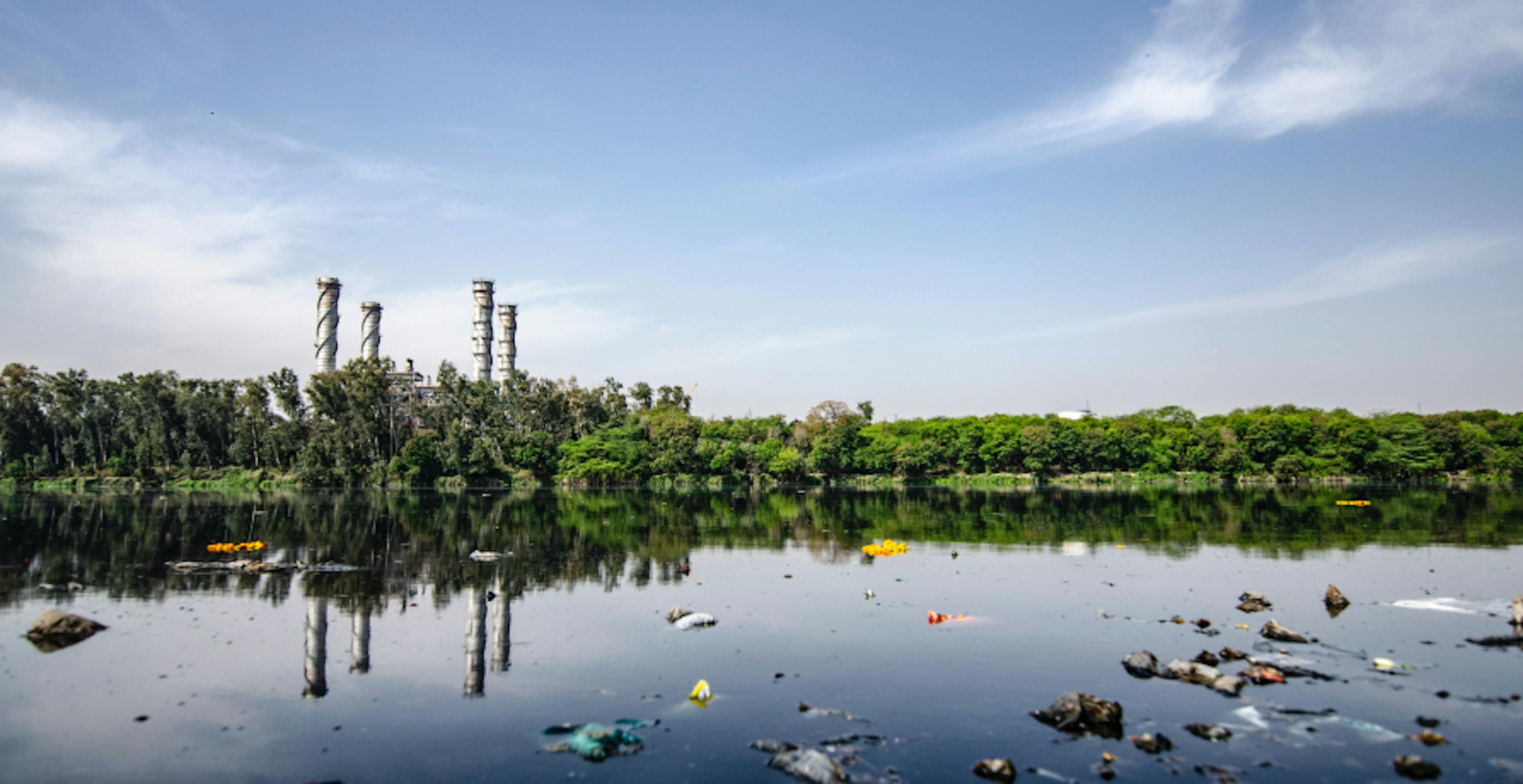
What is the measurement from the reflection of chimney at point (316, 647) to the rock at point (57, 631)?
385 centimetres

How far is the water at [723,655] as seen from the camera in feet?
37.1

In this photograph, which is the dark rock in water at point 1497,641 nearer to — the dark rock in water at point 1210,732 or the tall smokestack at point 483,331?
the dark rock in water at point 1210,732

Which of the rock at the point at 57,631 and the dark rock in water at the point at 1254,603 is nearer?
the rock at the point at 57,631

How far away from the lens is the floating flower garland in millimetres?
30859

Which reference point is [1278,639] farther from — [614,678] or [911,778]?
[614,678]

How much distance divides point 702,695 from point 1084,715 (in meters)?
5.35

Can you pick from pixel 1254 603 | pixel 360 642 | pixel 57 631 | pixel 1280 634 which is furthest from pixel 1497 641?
pixel 57 631

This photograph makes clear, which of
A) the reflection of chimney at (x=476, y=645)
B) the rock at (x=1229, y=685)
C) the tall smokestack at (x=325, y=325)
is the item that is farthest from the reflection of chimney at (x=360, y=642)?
the tall smokestack at (x=325, y=325)

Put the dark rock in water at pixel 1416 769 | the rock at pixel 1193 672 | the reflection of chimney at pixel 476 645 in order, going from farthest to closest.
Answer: the reflection of chimney at pixel 476 645 < the rock at pixel 1193 672 < the dark rock in water at pixel 1416 769

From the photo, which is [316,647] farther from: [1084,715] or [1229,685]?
[1229,685]

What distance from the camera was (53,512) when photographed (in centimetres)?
4700

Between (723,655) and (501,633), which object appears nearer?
(723,655)

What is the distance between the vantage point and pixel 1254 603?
2034cm

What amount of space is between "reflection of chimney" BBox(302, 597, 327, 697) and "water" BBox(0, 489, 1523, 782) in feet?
0.32
